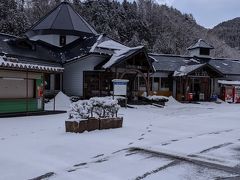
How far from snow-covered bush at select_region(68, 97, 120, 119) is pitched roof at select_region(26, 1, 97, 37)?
17.4 m

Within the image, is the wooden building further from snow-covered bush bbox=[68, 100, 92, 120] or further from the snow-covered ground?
snow-covered bush bbox=[68, 100, 92, 120]

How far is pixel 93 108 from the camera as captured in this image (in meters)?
11.4

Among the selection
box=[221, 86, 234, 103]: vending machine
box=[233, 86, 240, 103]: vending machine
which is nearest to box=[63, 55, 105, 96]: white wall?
box=[221, 86, 234, 103]: vending machine

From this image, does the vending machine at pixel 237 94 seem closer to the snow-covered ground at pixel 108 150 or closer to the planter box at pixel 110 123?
the snow-covered ground at pixel 108 150

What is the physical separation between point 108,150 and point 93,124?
305cm

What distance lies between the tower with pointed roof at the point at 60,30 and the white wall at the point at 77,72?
3.33 meters

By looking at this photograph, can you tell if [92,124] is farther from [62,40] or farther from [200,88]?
[200,88]

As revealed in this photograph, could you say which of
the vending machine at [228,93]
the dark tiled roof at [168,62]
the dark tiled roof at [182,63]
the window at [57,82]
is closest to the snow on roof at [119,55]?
the window at [57,82]

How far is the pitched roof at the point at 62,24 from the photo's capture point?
28125 mm

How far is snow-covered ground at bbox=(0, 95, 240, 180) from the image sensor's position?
6.20 metres

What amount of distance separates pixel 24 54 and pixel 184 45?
42.1m

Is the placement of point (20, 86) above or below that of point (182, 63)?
below

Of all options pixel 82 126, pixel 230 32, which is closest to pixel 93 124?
A: pixel 82 126

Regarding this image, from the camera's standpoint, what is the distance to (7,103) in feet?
49.7
